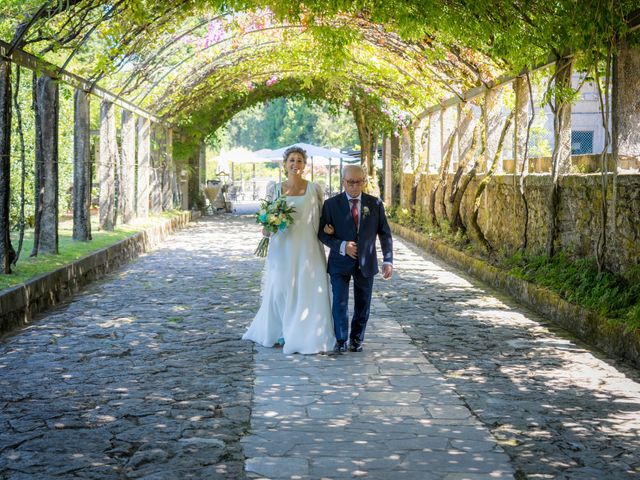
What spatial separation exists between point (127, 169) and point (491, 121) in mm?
8060

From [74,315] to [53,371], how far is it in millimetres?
2766

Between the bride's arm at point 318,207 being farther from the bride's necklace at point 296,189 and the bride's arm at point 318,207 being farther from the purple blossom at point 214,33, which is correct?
the purple blossom at point 214,33

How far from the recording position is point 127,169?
2000cm

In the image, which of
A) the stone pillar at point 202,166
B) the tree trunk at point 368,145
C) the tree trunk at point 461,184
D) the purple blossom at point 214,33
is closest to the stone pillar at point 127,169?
the purple blossom at point 214,33

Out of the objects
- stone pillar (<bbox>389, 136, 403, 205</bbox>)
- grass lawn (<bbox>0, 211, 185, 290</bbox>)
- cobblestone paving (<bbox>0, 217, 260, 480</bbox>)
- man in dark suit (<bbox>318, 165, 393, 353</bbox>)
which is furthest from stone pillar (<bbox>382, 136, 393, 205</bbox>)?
man in dark suit (<bbox>318, 165, 393, 353</bbox>)

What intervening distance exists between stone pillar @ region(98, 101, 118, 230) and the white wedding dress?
10.1 m

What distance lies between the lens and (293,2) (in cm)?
1159

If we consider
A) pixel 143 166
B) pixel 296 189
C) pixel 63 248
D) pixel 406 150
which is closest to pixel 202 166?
pixel 406 150

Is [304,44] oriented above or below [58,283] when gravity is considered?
above

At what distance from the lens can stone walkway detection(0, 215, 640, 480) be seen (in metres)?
4.56

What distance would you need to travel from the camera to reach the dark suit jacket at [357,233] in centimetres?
737

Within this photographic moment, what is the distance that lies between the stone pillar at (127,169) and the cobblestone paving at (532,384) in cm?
1016

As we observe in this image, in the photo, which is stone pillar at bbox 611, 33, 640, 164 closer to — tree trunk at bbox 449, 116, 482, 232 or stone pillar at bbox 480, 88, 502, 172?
stone pillar at bbox 480, 88, 502, 172

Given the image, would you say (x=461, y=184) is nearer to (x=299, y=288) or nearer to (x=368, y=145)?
(x=299, y=288)
